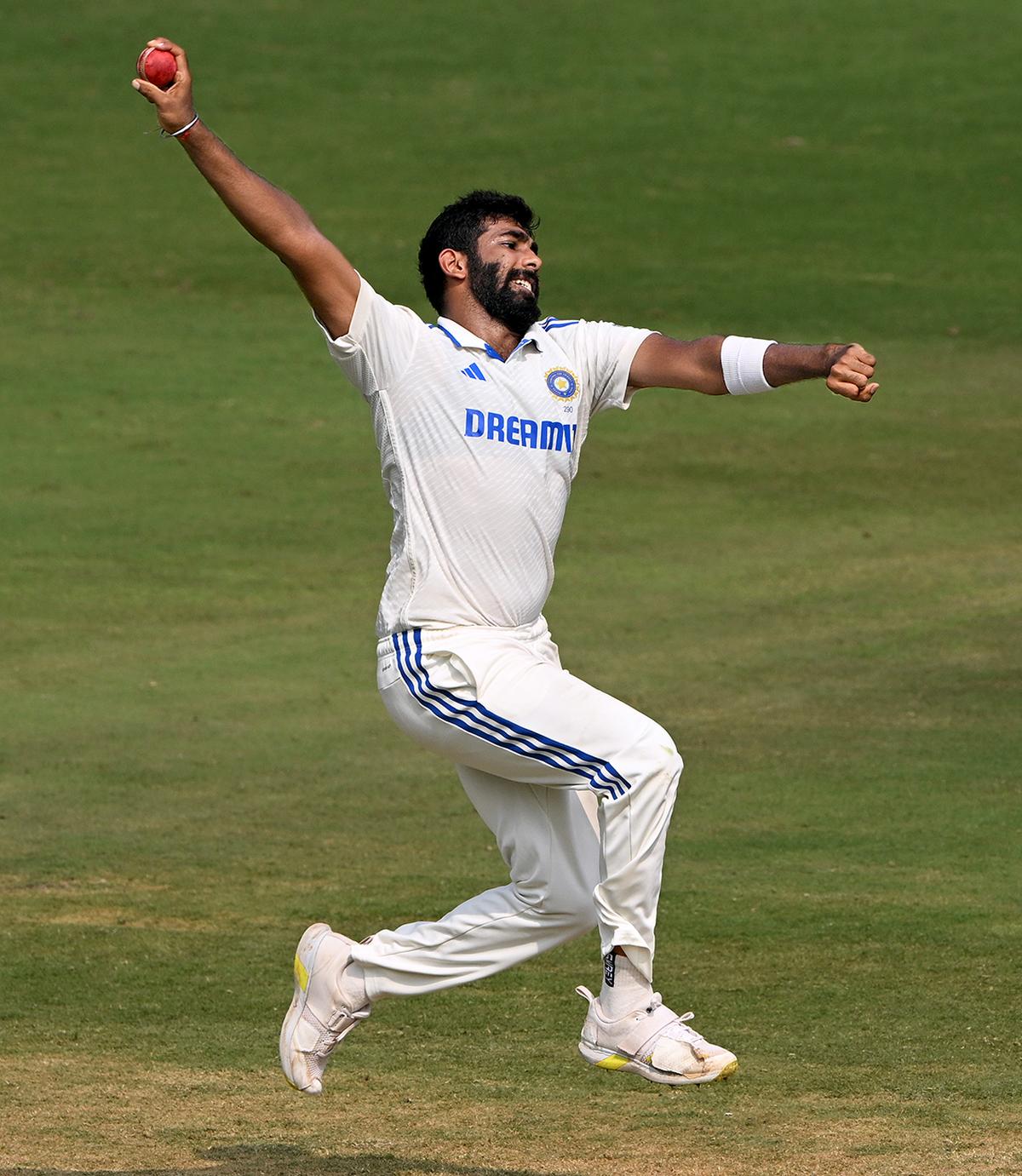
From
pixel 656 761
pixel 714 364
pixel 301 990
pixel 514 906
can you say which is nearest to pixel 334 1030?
pixel 301 990

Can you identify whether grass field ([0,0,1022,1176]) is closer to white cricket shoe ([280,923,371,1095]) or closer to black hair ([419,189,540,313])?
white cricket shoe ([280,923,371,1095])

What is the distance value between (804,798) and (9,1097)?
4684 millimetres

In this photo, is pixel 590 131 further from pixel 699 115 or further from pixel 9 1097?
pixel 9 1097

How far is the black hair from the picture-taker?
637 cm

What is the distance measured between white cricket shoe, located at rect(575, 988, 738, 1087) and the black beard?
193 centimetres

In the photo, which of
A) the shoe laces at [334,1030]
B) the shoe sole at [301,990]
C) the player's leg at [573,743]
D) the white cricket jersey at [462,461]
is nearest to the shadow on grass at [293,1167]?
the shoe sole at [301,990]

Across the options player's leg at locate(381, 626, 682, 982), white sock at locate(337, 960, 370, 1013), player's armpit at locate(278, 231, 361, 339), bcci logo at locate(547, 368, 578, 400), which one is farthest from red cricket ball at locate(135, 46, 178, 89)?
white sock at locate(337, 960, 370, 1013)

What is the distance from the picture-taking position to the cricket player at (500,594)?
233 inches

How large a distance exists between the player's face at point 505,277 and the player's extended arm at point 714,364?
38 centimetres

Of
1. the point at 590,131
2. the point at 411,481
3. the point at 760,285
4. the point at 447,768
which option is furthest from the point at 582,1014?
the point at 590,131

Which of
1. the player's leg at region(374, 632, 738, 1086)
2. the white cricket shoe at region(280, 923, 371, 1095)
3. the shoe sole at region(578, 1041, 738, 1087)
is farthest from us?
the white cricket shoe at region(280, 923, 371, 1095)

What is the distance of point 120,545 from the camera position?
50.1ft

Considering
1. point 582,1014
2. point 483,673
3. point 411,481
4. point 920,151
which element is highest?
point 920,151

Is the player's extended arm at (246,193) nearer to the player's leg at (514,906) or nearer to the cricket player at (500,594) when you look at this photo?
the cricket player at (500,594)
